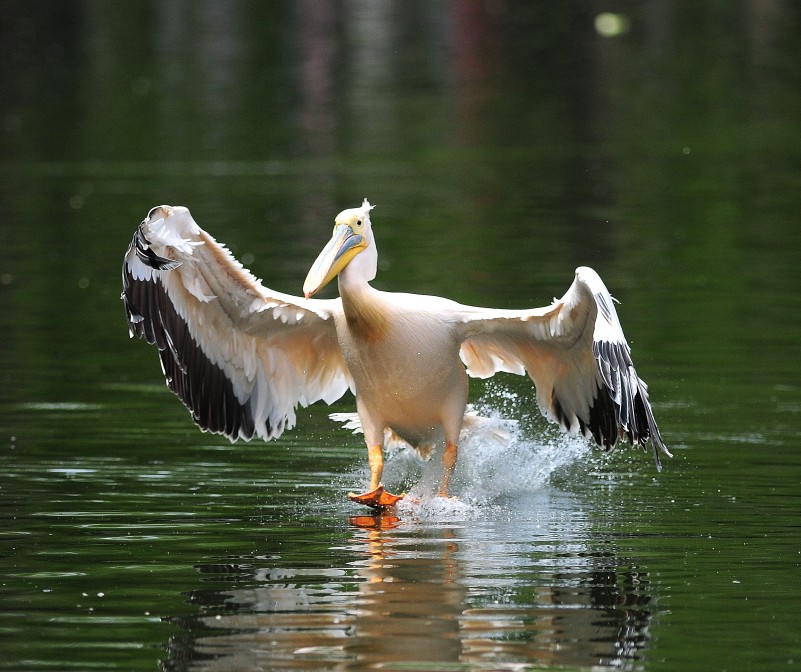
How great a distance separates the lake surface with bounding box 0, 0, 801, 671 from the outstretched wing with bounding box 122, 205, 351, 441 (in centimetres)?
42

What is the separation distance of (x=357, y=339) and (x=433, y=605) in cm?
255

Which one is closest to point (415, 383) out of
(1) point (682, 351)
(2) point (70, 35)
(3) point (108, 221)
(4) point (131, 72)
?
(1) point (682, 351)

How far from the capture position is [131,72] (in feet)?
138

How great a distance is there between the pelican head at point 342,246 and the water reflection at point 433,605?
4.49 ft

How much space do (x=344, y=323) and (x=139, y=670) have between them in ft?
11.6

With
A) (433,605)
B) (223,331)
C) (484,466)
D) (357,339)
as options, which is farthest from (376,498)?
(433,605)

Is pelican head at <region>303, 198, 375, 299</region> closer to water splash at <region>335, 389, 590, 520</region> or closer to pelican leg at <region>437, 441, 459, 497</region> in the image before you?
pelican leg at <region>437, 441, 459, 497</region>

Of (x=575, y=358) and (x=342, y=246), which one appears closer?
(x=342, y=246)

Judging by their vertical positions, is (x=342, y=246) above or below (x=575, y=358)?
above

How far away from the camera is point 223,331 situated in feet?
34.1

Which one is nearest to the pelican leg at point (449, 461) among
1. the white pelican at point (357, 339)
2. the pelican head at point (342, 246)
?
the white pelican at point (357, 339)

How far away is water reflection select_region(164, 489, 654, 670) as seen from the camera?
278 inches

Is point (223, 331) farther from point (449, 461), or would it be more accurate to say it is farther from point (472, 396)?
point (472, 396)

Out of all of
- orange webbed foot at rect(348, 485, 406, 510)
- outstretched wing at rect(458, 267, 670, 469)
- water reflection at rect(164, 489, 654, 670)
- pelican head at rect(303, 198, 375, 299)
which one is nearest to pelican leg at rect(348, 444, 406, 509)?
orange webbed foot at rect(348, 485, 406, 510)
